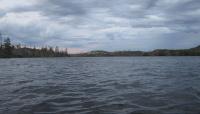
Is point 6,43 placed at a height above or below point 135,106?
above

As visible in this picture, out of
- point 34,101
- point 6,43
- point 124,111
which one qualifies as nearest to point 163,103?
point 124,111

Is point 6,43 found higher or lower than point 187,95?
higher

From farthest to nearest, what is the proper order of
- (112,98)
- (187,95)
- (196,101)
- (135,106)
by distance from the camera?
1. (187,95)
2. (112,98)
3. (196,101)
4. (135,106)

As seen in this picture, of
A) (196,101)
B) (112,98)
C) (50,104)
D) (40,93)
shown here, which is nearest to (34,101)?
(50,104)

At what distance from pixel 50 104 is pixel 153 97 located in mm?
6878

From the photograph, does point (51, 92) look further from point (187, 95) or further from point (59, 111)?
point (187, 95)

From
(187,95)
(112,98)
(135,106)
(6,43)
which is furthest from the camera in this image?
(6,43)

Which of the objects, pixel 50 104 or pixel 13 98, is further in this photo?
pixel 13 98

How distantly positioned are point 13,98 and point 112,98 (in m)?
6.68

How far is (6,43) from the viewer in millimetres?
194500

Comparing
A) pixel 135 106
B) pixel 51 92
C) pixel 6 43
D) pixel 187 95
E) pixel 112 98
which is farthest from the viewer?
pixel 6 43

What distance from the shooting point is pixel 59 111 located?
492 inches

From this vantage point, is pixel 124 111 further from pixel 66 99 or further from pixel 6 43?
pixel 6 43

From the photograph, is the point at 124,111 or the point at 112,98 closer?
the point at 124,111
